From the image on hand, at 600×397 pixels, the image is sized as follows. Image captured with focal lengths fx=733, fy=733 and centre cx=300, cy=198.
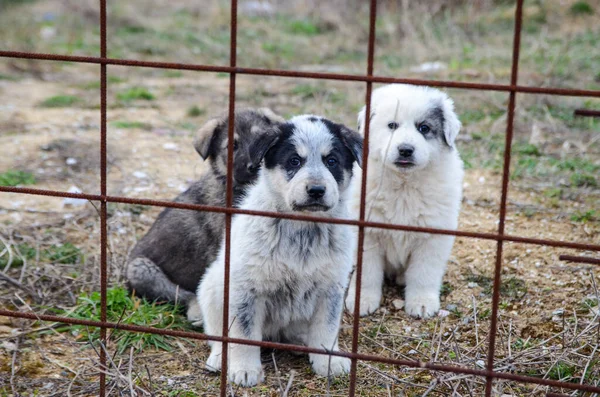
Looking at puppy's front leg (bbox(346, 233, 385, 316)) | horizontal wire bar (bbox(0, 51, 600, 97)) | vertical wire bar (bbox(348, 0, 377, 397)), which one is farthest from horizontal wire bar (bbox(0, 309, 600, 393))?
puppy's front leg (bbox(346, 233, 385, 316))

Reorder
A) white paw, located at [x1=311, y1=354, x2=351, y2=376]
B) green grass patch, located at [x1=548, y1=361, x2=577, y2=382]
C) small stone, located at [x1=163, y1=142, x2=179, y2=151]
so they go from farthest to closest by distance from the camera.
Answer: small stone, located at [x1=163, y1=142, x2=179, y2=151] → white paw, located at [x1=311, y1=354, x2=351, y2=376] → green grass patch, located at [x1=548, y1=361, x2=577, y2=382]

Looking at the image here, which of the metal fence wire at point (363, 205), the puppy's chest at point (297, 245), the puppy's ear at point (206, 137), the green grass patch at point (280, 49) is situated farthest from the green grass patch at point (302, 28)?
the metal fence wire at point (363, 205)

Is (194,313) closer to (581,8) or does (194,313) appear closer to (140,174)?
(140,174)

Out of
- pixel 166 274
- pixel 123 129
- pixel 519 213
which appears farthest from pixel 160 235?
pixel 123 129

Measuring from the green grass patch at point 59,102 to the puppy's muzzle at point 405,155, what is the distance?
5.53 m

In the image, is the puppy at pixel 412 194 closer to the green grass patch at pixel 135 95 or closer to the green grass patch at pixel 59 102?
the green grass patch at pixel 135 95

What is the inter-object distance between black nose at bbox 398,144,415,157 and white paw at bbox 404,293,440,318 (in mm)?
829

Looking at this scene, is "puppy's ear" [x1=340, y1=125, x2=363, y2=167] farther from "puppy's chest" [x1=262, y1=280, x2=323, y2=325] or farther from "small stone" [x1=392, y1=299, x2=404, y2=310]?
"small stone" [x1=392, y1=299, x2=404, y2=310]

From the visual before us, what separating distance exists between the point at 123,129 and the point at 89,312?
383 centimetres

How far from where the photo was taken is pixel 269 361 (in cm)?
371

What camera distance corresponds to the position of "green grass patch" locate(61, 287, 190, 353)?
3789 mm

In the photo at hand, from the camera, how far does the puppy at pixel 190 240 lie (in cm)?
434

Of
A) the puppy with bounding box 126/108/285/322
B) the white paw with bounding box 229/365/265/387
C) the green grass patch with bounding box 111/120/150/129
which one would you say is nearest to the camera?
the white paw with bounding box 229/365/265/387

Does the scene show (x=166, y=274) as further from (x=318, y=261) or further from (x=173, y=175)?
(x=173, y=175)
